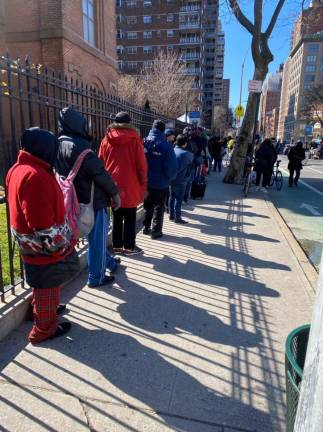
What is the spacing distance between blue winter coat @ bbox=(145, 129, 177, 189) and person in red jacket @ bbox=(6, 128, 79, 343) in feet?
10.1

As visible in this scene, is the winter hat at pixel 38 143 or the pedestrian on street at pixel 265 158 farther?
the pedestrian on street at pixel 265 158

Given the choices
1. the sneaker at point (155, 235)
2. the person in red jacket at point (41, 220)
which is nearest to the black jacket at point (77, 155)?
the person in red jacket at point (41, 220)

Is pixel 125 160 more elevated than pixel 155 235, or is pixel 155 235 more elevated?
pixel 125 160

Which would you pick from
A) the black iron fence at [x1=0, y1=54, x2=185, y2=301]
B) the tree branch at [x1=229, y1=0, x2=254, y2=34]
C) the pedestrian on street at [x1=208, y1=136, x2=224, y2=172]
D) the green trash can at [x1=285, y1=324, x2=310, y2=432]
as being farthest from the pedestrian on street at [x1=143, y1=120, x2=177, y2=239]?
the pedestrian on street at [x1=208, y1=136, x2=224, y2=172]

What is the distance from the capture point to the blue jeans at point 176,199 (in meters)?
7.21

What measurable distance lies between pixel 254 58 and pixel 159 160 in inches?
366

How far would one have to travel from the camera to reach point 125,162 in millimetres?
4762

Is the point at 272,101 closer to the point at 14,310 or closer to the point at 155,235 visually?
the point at 155,235

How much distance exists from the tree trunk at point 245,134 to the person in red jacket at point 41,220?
11.5 metres

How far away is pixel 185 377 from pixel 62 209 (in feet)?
5.44

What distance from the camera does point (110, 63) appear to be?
764 inches

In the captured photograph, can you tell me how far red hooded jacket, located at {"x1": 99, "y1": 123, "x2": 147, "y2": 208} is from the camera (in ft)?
15.3

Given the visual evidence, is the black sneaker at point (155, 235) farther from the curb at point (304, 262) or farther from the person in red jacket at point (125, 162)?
the curb at point (304, 262)

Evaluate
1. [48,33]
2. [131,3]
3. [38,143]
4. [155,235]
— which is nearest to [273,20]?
[48,33]
